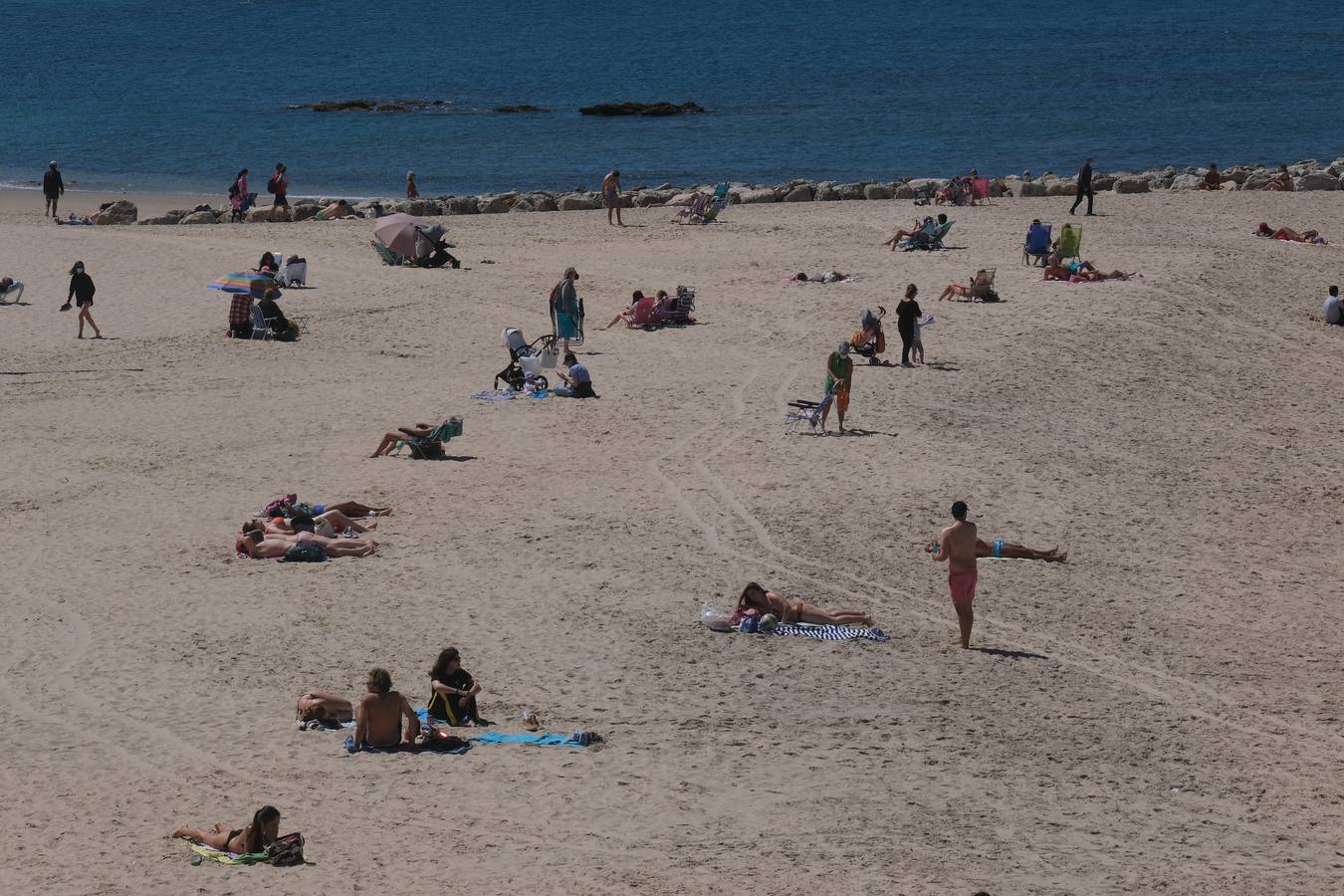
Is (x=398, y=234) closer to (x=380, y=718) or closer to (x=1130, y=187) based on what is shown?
(x=1130, y=187)

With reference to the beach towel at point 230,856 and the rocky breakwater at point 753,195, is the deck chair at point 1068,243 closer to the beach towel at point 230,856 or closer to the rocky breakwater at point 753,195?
the rocky breakwater at point 753,195

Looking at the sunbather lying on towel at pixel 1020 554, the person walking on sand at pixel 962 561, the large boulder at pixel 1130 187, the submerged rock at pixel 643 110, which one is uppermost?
the submerged rock at pixel 643 110

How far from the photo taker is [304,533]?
50.6ft

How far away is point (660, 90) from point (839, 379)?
62254 millimetres

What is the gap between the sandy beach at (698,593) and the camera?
10203mm

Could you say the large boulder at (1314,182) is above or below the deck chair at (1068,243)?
above

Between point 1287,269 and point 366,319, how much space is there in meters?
15.5

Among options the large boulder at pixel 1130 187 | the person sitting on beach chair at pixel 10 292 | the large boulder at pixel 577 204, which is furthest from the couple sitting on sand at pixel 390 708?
the large boulder at pixel 1130 187

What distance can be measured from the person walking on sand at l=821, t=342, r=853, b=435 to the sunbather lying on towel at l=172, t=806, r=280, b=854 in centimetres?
1042

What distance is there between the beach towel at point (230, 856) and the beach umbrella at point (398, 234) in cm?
2062

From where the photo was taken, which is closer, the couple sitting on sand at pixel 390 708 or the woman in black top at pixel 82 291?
the couple sitting on sand at pixel 390 708

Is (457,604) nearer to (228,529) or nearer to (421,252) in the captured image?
(228,529)

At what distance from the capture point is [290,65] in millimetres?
92875

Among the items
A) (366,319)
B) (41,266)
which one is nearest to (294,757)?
(366,319)
